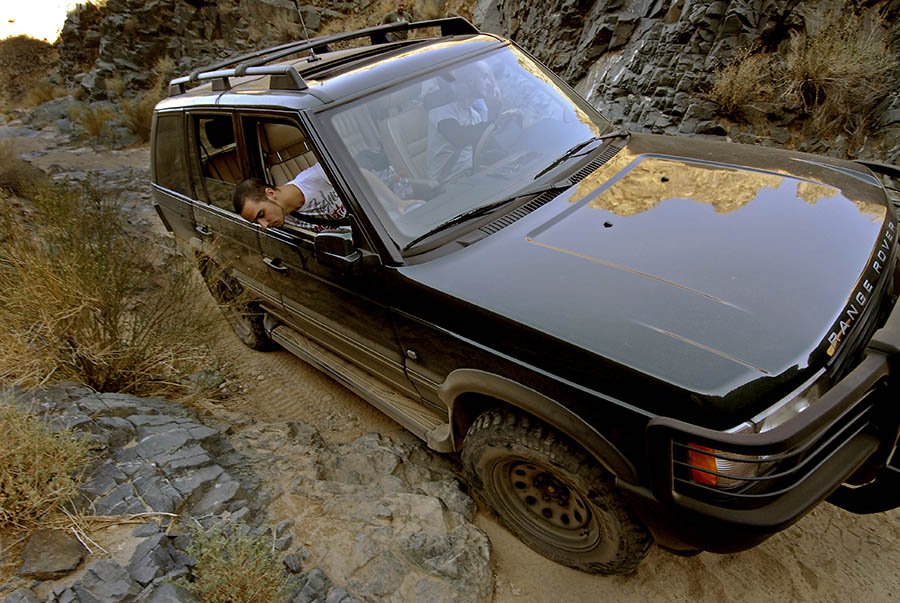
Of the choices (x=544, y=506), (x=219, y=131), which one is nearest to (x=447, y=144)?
(x=219, y=131)

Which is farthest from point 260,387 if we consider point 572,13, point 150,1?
point 150,1

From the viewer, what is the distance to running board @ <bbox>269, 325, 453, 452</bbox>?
261cm

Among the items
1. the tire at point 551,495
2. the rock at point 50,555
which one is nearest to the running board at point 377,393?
the tire at point 551,495

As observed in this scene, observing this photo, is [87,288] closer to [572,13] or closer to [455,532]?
[455,532]

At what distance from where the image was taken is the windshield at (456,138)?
242 centimetres

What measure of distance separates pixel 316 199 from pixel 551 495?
1.80 metres

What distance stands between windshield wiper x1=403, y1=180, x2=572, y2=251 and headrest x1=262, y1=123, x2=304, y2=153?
3.85ft

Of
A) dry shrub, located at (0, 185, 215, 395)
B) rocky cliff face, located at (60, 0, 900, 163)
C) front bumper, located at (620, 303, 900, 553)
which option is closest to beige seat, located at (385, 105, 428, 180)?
front bumper, located at (620, 303, 900, 553)

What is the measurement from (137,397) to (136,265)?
1.09 meters

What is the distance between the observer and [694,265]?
194cm

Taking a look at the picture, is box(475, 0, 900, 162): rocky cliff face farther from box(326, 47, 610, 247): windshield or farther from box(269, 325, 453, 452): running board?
box(269, 325, 453, 452): running board

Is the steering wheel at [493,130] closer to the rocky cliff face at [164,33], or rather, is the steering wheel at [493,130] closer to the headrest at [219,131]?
the headrest at [219,131]

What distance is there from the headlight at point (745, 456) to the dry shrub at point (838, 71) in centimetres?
431

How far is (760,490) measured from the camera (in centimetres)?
163
